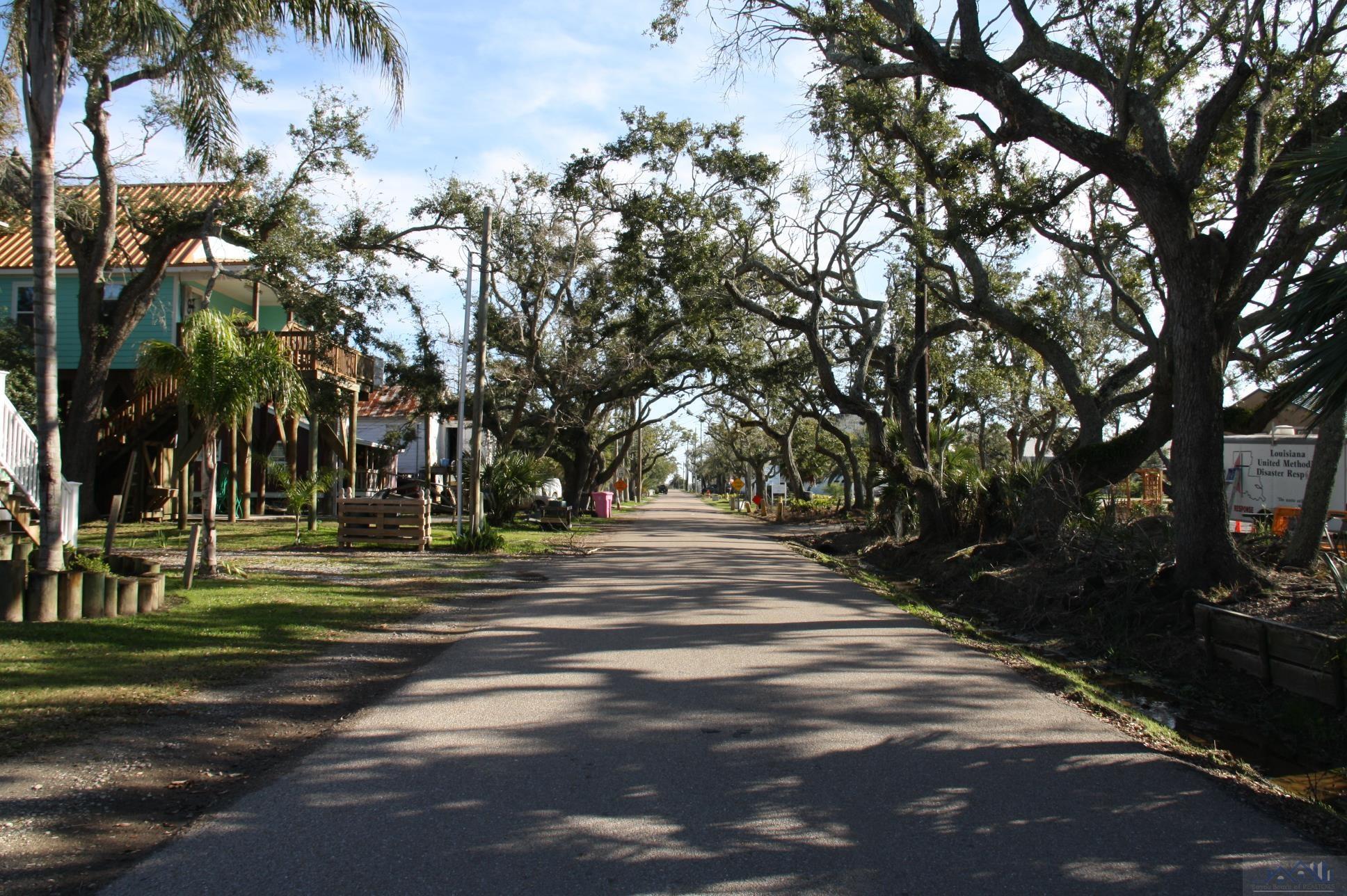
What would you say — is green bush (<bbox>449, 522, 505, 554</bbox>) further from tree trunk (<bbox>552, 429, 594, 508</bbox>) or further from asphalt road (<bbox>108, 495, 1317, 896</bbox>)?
tree trunk (<bbox>552, 429, 594, 508</bbox>)

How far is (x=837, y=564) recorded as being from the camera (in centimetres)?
1883

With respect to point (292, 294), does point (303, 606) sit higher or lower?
lower

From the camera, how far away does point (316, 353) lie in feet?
75.5

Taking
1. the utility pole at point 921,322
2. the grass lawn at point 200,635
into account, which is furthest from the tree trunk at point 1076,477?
the grass lawn at point 200,635

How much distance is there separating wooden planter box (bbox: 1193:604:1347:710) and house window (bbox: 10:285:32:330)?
27.6 m

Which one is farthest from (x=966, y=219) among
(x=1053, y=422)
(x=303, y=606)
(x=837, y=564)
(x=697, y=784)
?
(x=1053, y=422)

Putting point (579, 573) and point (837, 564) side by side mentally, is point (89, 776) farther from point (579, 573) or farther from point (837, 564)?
point (837, 564)

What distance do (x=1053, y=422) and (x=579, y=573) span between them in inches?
977

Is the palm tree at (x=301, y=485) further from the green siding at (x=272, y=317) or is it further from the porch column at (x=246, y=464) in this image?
the green siding at (x=272, y=317)

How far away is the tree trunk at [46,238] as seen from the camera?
930 cm

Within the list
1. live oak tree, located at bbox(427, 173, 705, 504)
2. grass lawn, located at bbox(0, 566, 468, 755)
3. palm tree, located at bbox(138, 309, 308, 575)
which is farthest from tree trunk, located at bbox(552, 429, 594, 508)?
grass lawn, located at bbox(0, 566, 468, 755)

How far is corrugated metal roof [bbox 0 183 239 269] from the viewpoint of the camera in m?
22.7

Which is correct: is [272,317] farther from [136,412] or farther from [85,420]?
[85,420]

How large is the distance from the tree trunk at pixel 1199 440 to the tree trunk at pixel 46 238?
11276 mm
